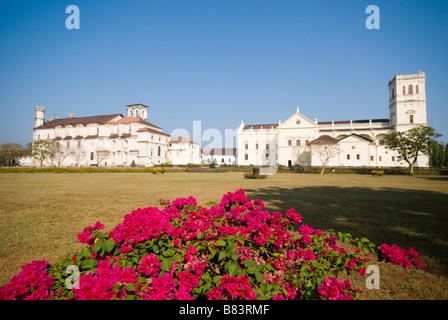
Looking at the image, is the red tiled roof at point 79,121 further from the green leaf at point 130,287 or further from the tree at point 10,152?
the green leaf at point 130,287

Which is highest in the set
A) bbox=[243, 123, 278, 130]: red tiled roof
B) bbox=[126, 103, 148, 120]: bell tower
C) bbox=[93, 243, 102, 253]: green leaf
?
bbox=[126, 103, 148, 120]: bell tower

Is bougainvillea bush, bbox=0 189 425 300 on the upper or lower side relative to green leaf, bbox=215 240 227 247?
lower

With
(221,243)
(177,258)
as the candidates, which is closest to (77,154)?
(177,258)

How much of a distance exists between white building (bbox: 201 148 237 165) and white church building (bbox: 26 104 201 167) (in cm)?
1607

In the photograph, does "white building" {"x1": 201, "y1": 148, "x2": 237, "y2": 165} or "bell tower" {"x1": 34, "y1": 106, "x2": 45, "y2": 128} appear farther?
"white building" {"x1": 201, "y1": 148, "x2": 237, "y2": 165}

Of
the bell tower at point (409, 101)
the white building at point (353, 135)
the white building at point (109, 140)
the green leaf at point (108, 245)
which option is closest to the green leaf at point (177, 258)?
the green leaf at point (108, 245)

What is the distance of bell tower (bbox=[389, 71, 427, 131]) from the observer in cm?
4397

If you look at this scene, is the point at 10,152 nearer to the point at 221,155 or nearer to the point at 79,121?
the point at 79,121

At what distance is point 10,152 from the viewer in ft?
188

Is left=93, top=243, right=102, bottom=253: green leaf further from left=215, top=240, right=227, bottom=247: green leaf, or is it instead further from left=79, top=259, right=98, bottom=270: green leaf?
left=215, top=240, right=227, bottom=247: green leaf

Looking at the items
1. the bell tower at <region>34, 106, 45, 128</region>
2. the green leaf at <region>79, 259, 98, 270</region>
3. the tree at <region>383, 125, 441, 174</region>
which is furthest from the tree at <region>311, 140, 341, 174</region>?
the bell tower at <region>34, 106, 45, 128</region>

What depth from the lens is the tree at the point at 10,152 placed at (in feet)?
186
